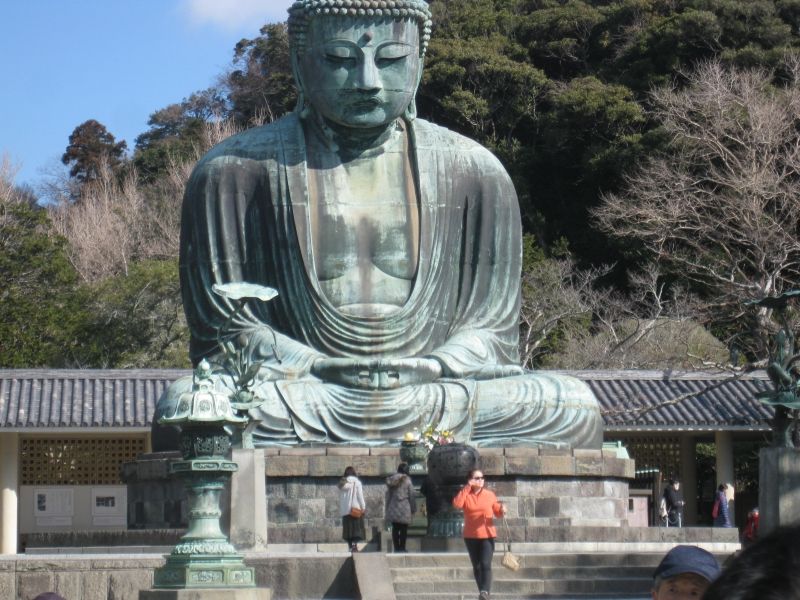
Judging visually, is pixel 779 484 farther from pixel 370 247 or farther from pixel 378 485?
pixel 370 247

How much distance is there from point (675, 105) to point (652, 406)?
1126 cm

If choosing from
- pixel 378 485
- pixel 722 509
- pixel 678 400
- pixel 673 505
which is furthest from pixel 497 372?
pixel 678 400

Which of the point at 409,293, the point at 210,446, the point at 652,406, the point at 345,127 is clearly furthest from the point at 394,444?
the point at 652,406

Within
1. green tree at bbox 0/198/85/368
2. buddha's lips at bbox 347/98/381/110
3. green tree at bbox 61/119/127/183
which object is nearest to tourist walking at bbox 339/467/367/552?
buddha's lips at bbox 347/98/381/110

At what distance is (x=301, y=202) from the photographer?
51.8 ft

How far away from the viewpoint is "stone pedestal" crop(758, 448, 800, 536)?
11719 millimetres

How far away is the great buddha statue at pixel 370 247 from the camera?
1485cm

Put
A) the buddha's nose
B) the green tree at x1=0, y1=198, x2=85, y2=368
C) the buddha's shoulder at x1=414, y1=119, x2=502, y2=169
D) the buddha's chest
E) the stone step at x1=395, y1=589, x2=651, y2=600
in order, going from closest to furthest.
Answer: the stone step at x1=395, y1=589, x2=651, y2=600, the buddha's nose, the buddha's chest, the buddha's shoulder at x1=414, y1=119, x2=502, y2=169, the green tree at x1=0, y1=198, x2=85, y2=368

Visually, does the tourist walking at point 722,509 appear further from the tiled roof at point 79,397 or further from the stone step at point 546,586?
the stone step at point 546,586

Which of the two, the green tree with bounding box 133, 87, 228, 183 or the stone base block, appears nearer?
the stone base block

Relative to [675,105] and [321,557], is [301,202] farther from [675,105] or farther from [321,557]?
[675,105]

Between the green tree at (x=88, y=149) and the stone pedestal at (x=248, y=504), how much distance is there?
1723 inches

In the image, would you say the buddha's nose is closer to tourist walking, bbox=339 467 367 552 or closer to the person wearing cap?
tourist walking, bbox=339 467 367 552

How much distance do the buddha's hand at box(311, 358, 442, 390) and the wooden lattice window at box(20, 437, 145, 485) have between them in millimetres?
10809
